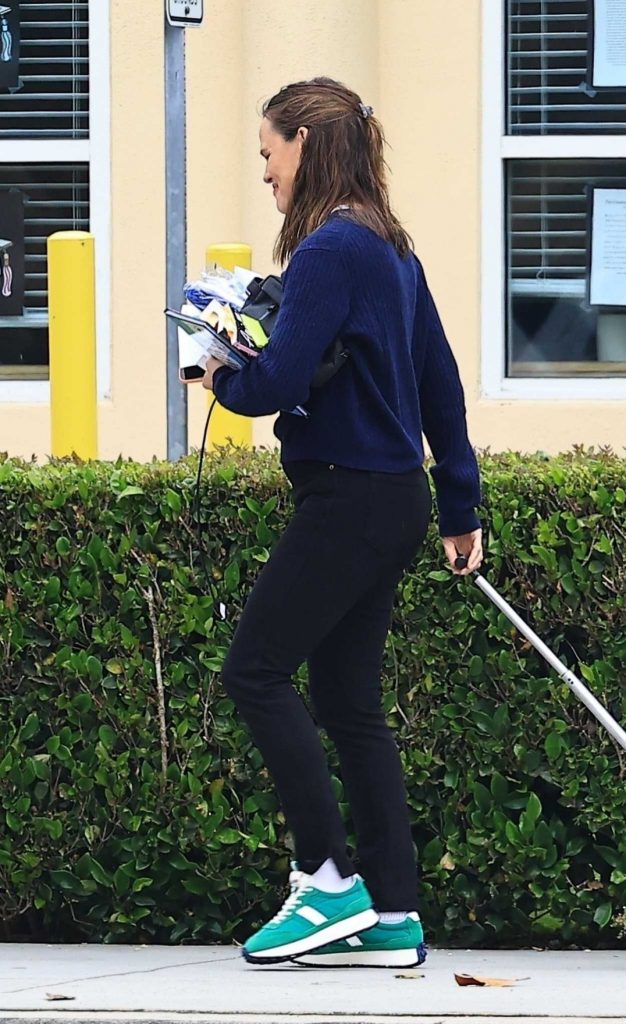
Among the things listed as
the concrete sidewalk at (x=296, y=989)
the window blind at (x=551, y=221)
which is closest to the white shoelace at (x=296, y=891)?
the concrete sidewalk at (x=296, y=989)

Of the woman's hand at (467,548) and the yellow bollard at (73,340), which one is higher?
the yellow bollard at (73,340)

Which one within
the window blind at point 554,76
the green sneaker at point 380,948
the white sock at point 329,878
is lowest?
the green sneaker at point 380,948

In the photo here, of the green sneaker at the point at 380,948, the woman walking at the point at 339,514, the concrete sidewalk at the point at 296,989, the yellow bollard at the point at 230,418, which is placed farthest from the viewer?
the yellow bollard at the point at 230,418

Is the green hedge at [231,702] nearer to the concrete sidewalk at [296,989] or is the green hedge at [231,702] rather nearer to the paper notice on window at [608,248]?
the concrete sidewalk at [296,989]

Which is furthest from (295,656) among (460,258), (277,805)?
(460,258)

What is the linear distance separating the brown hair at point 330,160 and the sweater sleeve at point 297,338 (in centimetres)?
17

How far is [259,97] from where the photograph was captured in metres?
6.95

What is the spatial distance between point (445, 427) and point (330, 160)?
2.14 ft

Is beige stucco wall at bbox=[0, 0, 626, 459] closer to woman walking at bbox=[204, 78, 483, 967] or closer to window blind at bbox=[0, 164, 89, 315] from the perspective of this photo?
window blind at bbox=[0, 164, 89, 315]

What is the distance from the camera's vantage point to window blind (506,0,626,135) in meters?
7.15

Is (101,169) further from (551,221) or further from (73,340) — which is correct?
(73,340)

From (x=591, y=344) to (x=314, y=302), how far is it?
3763 mm

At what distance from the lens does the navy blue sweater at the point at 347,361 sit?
145 inches

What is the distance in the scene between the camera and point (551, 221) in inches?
286
